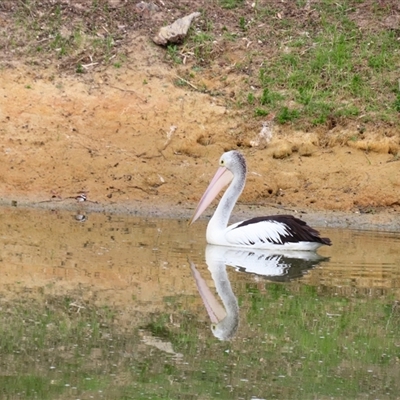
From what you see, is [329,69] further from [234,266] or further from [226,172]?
[234,266]

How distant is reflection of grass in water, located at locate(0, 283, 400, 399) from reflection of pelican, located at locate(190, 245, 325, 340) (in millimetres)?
123

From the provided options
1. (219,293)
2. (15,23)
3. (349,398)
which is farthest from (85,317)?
(15,23)

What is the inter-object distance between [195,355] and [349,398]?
3.99 feet

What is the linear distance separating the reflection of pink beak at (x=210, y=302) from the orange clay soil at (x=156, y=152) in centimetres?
425

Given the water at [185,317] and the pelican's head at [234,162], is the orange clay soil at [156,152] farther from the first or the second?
the water at [185,317]

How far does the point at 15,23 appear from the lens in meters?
16.9

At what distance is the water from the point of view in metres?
7.07

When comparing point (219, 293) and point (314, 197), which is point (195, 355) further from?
point (314, 197)

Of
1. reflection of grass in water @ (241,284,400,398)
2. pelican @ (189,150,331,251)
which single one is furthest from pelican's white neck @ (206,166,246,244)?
reflection of grass in water @ (241,284,400,398)

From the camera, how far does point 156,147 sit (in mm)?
15445

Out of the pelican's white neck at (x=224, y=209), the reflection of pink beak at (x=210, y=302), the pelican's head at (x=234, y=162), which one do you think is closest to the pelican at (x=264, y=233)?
the pelican's white neck at (x=224, y=209)

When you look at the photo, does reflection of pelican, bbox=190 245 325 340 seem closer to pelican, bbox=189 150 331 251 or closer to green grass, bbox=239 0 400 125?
pelican, bbox=189 150 331 251

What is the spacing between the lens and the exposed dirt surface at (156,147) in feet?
49.0

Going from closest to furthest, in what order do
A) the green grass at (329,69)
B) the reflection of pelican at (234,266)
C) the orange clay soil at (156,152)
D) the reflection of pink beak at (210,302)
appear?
the reflection of pelican at (234,266) < the reflection of pink beak at (210,302) < the orange clay soil at (156,152) < the green grass at (329,69)
